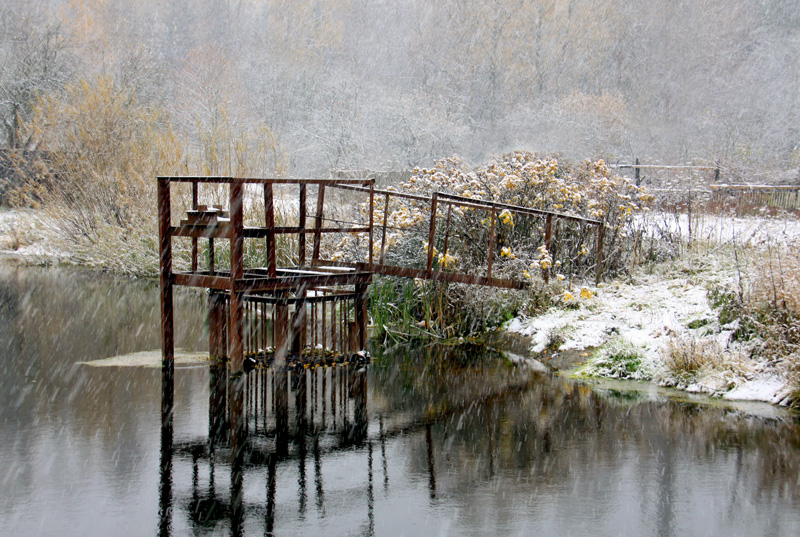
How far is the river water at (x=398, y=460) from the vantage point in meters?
5.90

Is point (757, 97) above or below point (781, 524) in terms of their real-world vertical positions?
above

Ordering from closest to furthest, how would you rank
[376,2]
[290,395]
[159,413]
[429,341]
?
1. [159,413]
2. [290,395]
3. [429,341]
4. [376,2]

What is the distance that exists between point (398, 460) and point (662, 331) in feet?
16.2

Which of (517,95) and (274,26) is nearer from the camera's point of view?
(517,95)

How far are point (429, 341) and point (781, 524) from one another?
7.25 metres

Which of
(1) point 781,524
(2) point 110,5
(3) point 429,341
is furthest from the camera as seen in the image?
(2) point 110,5

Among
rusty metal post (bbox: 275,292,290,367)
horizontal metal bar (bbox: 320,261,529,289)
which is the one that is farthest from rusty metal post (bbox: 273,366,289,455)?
horizontal metal bar (bbox: 320,261,529,289)

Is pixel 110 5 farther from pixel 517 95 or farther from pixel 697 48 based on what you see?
pixel 697 48

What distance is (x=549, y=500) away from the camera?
6238mm

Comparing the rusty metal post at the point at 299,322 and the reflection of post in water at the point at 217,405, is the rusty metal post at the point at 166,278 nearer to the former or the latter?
the reflection of post in water at the point at 217,405

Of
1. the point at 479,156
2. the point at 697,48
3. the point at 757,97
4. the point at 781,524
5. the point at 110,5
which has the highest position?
the point at 110,5

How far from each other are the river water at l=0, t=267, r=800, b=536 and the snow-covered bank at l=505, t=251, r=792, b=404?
1.98 ft

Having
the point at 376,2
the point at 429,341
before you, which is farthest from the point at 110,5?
the point at 429,341

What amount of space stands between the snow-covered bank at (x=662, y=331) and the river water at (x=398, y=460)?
0.60 meters
